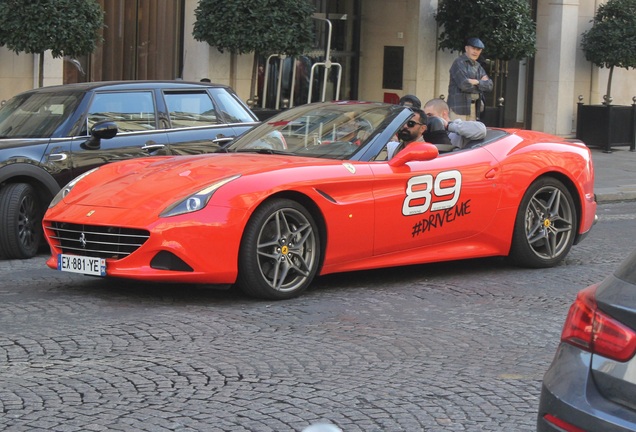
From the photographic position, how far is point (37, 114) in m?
10.4

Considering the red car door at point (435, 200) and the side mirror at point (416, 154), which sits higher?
the side mirror at point (416, 154)

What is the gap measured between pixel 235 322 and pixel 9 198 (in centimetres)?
328

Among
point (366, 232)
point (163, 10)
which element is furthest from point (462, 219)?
point (163, 10)

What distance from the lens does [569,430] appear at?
12.2 feet

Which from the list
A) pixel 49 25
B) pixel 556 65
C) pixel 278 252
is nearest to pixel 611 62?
pixel 556 65

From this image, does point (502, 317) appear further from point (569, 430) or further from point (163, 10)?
point (163, 10)

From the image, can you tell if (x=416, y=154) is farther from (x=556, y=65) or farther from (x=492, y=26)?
(x=556, y=65)

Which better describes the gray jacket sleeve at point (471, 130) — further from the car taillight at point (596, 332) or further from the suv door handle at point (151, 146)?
the car taillight at point (596, 332)

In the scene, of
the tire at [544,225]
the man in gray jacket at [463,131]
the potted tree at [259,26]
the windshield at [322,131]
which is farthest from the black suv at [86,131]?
the potted tree at [259,26]

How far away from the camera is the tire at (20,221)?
9453mm

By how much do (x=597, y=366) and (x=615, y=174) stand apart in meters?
15.5

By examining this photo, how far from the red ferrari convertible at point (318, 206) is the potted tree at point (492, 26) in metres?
11.0

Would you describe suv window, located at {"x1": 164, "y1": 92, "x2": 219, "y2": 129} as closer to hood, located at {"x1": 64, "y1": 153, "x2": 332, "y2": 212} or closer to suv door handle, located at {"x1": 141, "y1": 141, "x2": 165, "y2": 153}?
suv door handle, located at {"x1": 141, "y1": 141, "x2": 165, "y2": 153}

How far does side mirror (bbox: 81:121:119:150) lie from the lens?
9.95 meters
